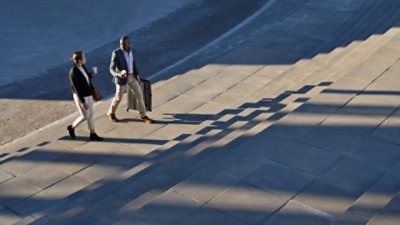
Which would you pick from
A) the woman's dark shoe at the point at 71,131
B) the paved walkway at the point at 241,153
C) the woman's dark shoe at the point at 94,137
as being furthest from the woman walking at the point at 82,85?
the paved walkway at the point at 241,153

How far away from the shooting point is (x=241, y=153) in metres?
6.71

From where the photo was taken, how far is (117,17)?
58.3 ft

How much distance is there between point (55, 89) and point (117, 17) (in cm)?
583

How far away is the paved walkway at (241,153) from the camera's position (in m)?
5.62

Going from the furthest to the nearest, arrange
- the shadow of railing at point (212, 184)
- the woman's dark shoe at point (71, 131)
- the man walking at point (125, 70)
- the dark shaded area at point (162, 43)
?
the dark shaded area at point (162, 43), the woman's dark shoe at point (71, 131), the man walking at point (125, 70), the shadow of railing at point (212, 184)

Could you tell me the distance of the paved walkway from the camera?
5617 millimetres

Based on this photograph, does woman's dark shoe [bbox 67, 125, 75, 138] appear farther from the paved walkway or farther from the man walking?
the man walking

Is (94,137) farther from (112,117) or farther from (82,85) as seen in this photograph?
(82,85)

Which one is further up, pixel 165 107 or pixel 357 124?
pixel 357 124

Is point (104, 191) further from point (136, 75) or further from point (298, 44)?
point (298, 44)

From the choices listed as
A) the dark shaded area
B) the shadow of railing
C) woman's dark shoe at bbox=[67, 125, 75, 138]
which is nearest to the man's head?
woman's dark shoe at bbox=[67, 125, 75, 138]

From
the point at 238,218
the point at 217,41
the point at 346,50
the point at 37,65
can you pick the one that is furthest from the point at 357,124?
the point at 37,65

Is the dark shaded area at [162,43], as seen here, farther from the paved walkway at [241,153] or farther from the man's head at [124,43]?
the man's head at [124,43]

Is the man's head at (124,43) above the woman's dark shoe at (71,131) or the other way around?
above
